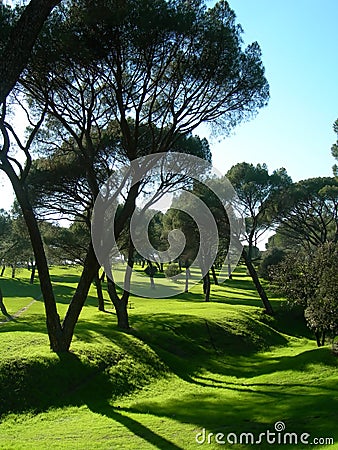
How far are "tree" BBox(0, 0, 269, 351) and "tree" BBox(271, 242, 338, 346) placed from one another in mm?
7889

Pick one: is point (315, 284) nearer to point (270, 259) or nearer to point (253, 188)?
point (253, 188)

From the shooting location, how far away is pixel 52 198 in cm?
2498

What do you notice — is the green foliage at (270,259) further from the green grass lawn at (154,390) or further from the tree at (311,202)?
the green grass lawn at (154,390)

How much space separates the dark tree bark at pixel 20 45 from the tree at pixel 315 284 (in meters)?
15.5

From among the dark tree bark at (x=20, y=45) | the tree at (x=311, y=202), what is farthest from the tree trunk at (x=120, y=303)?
the tree at (x=311, y=202)

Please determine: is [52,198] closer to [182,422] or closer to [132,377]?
[132,377]

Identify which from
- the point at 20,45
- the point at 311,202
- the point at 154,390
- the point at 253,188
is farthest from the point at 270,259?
the point at 20,45

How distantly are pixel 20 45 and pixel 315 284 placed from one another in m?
19.9

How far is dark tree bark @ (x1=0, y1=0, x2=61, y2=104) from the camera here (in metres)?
6.30

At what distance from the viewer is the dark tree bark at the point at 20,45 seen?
248 inches

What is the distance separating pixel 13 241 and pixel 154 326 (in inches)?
1072

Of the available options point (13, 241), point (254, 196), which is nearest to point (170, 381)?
point (254, 196)

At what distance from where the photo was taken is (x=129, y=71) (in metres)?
16.9

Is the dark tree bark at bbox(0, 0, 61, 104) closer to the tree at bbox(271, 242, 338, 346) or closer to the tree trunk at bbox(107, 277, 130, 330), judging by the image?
the tree at bbox(271, 242, 338, 346)
